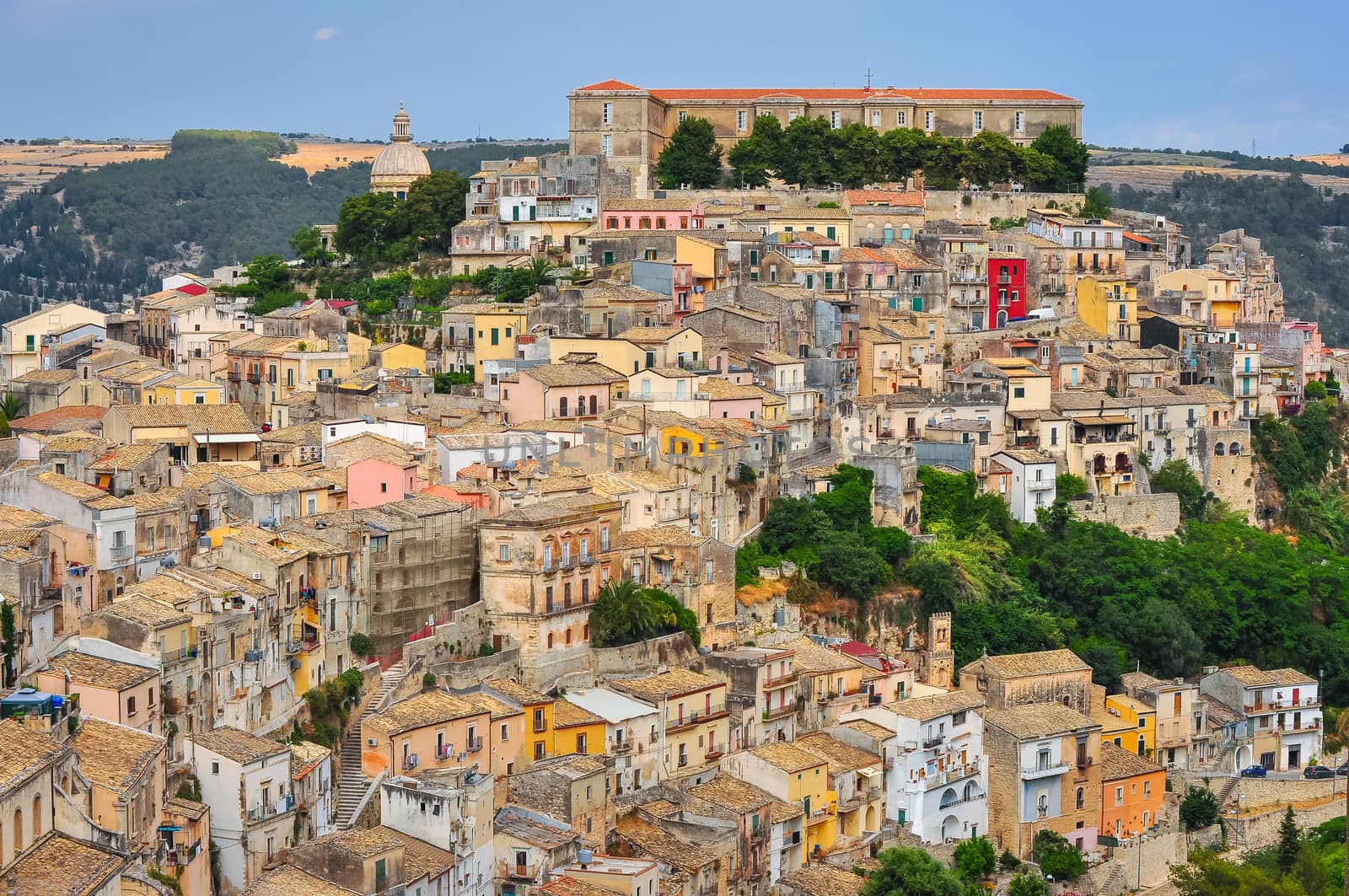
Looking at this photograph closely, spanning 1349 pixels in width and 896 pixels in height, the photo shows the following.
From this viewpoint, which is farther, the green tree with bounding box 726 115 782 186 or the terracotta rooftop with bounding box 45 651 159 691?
the green tree with bounding box 726 115 782 186

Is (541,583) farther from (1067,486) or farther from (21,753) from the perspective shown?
(1067,486)

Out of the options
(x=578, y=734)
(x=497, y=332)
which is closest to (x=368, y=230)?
(x=497, y=332)

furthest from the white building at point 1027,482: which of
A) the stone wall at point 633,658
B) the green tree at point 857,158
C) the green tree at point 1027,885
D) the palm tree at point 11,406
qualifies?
the palm tree at point 11,406

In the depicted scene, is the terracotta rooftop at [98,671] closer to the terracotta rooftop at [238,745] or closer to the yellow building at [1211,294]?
the terracotta rooftop at [238,745]

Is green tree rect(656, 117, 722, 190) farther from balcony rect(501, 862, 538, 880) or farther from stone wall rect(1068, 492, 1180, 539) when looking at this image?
balcony rect(501, 862, 538, 880)

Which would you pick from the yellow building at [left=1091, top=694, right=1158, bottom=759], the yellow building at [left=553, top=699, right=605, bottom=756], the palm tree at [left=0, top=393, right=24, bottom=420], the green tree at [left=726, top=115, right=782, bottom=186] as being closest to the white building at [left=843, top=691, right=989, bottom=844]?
the yellow building at [left=1091, top=694, right=1158, bottom=759]

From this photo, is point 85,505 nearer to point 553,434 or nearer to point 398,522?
point 398,522

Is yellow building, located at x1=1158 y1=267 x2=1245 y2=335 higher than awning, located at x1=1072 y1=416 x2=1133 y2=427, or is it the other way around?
yellow building, located at x1=1158 y1=267 x2=1245 y2=335
